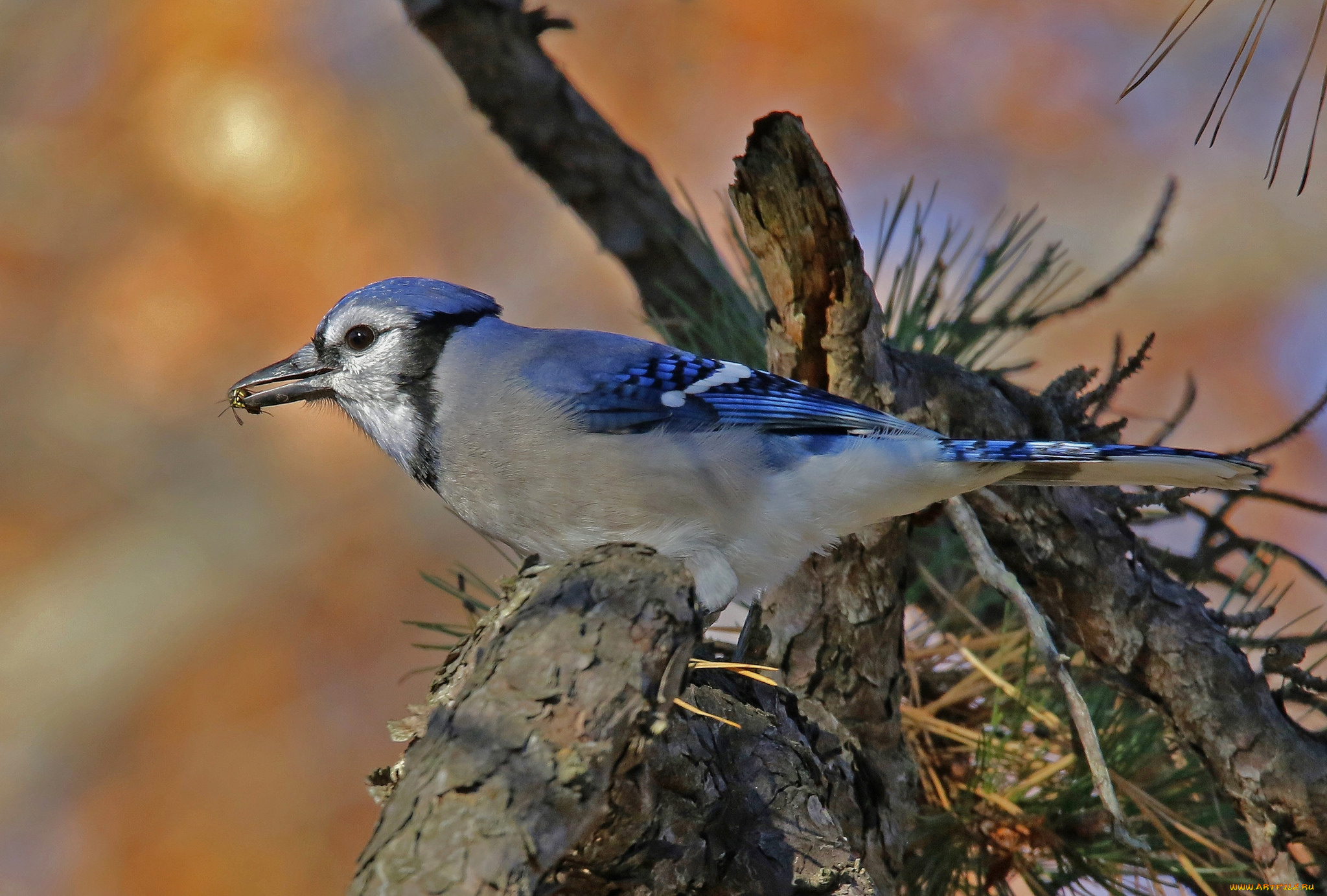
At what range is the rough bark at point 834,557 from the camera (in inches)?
47.6

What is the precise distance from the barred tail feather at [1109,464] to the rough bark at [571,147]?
77cm

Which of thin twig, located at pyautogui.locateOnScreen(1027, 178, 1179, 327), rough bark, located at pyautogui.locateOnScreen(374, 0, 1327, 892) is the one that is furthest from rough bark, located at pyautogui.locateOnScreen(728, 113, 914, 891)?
thin twig, located at pyautogui.locateOnScreen(1027, 178, 1179, 327)

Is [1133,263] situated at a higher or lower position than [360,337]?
higher

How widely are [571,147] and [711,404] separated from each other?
94 centimetres

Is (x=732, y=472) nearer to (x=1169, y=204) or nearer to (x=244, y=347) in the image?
(x=1169, y=204)

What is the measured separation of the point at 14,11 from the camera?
3.90 metres

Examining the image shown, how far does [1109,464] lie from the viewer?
47.2 inches

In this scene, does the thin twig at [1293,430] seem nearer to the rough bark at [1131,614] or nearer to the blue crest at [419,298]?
the rough bark at [1131,614]

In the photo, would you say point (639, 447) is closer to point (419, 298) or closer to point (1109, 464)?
point (419, 298)

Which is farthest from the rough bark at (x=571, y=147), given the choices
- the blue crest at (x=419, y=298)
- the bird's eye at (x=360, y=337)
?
the bird's eye at (x=360, y=337)

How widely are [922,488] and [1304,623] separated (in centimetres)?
160

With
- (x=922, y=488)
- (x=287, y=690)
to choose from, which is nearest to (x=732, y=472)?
(x=922, y=488)

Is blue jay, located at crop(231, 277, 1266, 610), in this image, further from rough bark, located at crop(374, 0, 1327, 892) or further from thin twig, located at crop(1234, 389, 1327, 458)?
thin twig, located at crop(1234, 389, 1327, 458)

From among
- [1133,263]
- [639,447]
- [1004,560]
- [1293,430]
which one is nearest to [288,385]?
[639,447]
